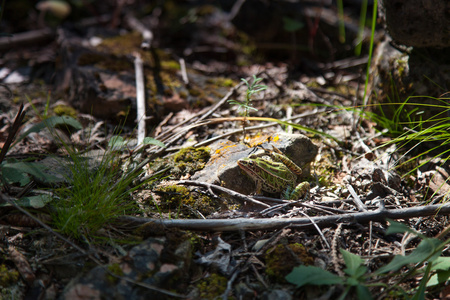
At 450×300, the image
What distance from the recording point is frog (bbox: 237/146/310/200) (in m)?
3.23

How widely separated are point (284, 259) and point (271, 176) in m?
0.89

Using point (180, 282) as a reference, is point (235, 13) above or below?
above

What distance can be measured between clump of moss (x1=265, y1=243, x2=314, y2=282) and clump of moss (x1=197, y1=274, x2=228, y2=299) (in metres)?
0.34

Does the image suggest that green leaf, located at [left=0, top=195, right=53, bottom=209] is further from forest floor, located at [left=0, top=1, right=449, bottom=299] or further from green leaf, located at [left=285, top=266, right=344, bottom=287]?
green leaf, located at [left=285, top=266, right=344, bottom=287]

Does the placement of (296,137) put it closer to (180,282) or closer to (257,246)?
(257,246)

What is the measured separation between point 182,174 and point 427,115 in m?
2.80

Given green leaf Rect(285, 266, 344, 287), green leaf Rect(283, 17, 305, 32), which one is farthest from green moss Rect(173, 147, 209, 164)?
green leaf Rect(283, 17, 305, 32)

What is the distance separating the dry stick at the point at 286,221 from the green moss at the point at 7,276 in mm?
803

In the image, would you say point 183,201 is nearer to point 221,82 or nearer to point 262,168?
point 262,168

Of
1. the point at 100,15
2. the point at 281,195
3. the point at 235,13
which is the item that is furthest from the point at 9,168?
the point at 100,15

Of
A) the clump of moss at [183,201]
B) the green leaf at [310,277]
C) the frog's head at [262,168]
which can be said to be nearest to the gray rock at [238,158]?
the frog's head at [262,168]

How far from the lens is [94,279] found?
2330 millimetres

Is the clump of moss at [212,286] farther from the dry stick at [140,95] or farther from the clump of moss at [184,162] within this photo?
the dry stick at [140,95]

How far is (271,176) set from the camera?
3246mm
